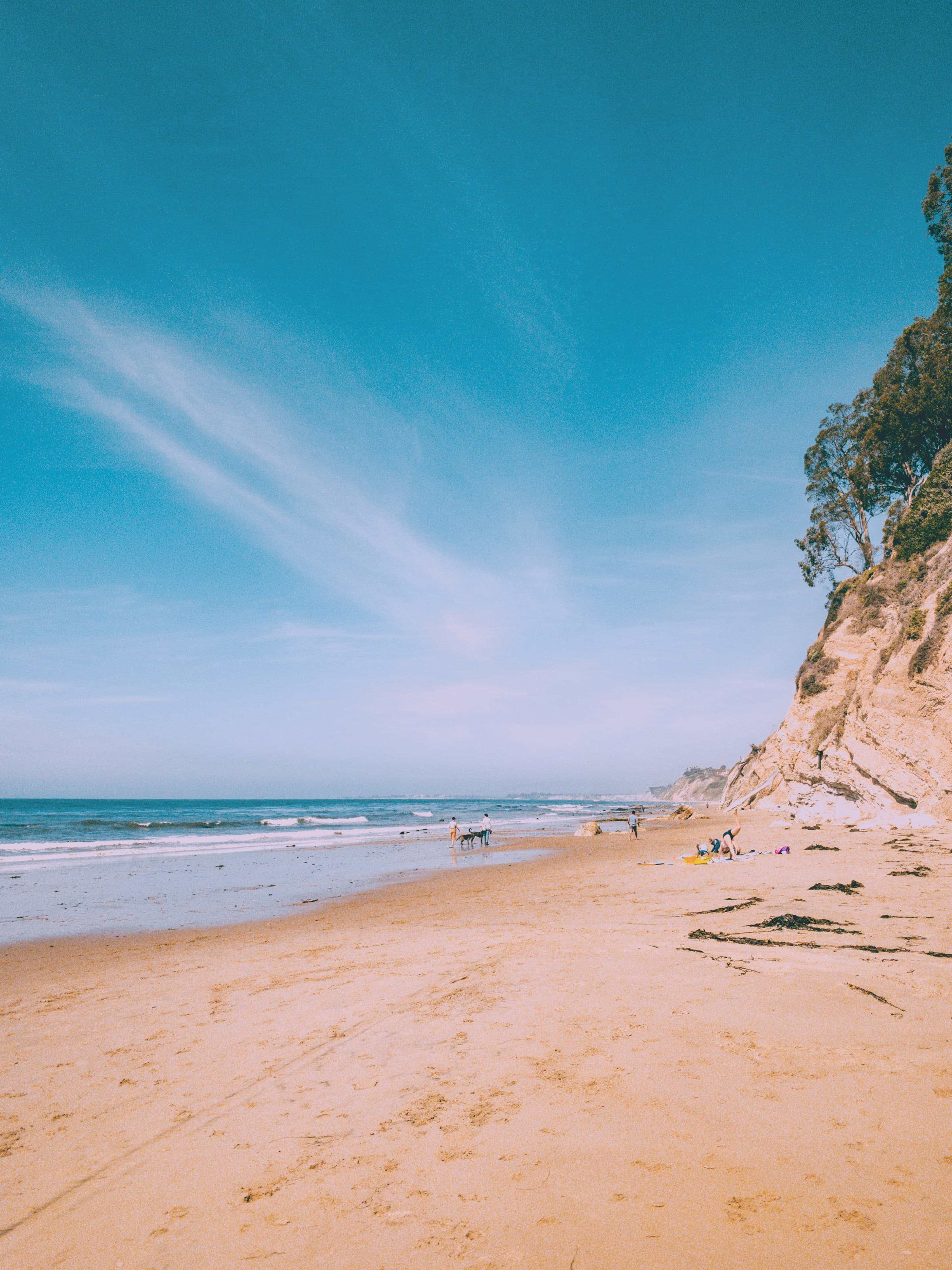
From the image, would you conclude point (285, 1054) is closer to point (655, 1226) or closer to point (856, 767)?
point (655, 1226)


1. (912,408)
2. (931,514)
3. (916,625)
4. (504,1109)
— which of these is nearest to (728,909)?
(504,1109)

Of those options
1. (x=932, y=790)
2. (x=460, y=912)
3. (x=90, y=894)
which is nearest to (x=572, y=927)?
(x=460, y=912)

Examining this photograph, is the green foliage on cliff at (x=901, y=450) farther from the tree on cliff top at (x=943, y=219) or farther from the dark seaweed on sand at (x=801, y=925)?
the dark seaweed on sand at (x=801, y=925)

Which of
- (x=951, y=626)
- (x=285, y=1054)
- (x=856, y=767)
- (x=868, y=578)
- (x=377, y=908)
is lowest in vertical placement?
(x=377, y=908)

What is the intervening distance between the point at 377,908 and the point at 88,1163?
37.2 feet

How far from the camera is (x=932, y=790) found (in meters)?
20.7

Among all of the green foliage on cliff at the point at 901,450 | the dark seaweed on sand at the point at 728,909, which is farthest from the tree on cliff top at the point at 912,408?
the dark seaweed on sand at the point at 728,909

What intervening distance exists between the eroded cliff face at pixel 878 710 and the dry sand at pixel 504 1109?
15.0 m

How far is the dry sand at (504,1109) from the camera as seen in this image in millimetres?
3123

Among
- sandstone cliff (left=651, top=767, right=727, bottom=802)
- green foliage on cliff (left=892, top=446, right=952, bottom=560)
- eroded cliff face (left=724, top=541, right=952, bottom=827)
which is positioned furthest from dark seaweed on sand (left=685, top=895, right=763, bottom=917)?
sandstone cliff (left=651, top=767, right=727, bottom=802)

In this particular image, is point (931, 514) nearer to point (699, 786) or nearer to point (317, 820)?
point (317, 820)

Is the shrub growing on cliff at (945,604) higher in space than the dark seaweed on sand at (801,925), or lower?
higher

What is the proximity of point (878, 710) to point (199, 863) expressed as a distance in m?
29.1

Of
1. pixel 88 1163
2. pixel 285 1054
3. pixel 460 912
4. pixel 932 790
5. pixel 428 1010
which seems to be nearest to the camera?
pixel 88 1163
